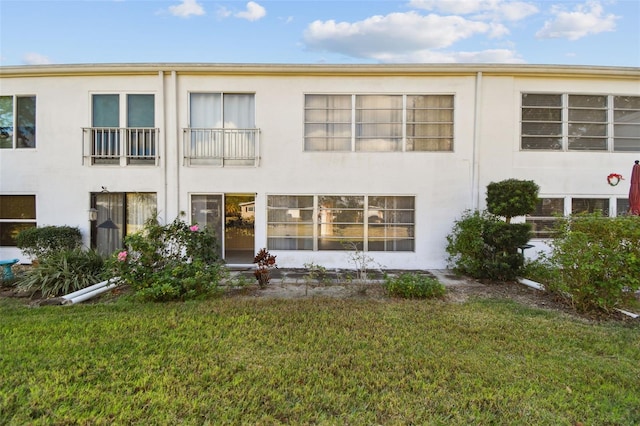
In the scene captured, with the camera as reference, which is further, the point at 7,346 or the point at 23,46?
the point at 23,46

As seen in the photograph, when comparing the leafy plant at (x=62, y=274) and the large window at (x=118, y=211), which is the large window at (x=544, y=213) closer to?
the large window at (x=118, y=211)

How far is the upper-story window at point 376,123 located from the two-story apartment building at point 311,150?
0.09 ft

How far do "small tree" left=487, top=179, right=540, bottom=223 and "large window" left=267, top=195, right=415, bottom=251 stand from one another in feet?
6.84

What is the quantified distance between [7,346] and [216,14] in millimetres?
10866

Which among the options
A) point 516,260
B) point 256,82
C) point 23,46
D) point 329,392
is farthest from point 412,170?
point 23,46

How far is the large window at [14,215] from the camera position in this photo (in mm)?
8586

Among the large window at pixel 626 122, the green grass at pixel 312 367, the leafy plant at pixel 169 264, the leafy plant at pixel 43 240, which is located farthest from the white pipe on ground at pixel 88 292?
the large window at pixel 626 122

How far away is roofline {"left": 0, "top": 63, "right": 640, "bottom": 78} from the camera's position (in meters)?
8.13

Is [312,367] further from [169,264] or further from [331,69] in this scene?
[331,69]

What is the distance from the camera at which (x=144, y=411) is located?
8.02 ft

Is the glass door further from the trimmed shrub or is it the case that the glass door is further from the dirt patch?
the trimmed shrub

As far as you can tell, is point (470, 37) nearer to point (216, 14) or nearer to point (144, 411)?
point (216, 14)

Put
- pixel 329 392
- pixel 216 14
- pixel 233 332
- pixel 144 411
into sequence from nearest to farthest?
pixel 144 411 < pixel 329 392 < pixel 233 332 < pixel 216 14

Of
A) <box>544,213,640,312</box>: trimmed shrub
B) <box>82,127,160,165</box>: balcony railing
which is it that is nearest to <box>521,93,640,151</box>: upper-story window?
<box>544,213,640,312</box>: trimmed shrub
